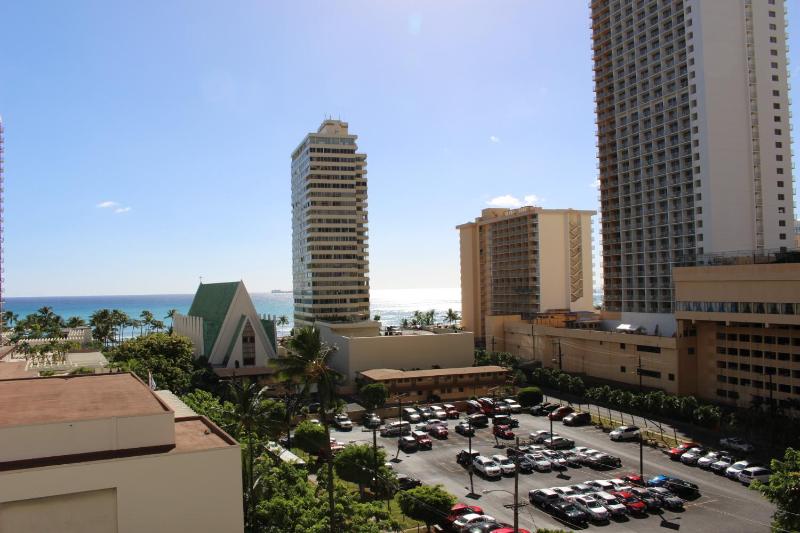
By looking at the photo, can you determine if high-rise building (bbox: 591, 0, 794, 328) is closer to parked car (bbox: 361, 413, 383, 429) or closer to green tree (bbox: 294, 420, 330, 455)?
parked car (bbox: 361, 413, 383, 429)

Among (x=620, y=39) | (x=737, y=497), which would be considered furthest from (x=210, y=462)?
(x=620, y=39)

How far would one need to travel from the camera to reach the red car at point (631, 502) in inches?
1448

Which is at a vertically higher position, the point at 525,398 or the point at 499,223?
the point at 499,223

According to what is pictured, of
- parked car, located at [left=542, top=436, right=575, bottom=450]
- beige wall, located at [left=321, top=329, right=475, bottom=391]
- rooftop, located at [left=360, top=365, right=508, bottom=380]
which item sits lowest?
parked car, located at [left=542, top=436, right=575, bottom=450]

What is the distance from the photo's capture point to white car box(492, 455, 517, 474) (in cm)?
4494

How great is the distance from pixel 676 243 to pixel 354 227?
60.3 metres

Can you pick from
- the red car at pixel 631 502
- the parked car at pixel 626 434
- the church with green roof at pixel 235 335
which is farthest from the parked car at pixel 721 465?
the church with green roof at pixel 235 335

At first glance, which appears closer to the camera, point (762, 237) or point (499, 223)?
point (762, 237)

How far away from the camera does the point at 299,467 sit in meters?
38.1

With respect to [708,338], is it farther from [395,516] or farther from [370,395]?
[395,516]

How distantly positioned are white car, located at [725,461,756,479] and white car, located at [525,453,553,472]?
1274 cm

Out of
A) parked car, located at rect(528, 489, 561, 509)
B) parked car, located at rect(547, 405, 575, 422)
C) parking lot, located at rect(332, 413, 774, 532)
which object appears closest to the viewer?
parking lot, located at rect(332, 413, 774, 532)

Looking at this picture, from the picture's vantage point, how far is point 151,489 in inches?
858

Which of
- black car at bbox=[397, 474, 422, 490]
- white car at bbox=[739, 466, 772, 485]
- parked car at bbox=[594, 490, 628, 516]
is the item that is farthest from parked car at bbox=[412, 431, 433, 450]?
white car at bbox=[739, 466, 772, 485]
